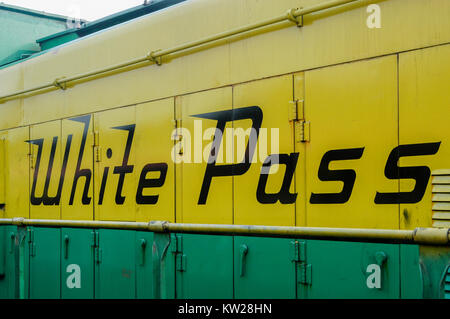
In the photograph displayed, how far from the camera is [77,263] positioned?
4.74 meters

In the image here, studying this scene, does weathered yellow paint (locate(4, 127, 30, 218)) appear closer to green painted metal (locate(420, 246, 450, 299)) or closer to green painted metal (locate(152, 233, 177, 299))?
green painted metal (locate(152, 233, 177, 299))

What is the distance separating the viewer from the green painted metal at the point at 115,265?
4.29 metres

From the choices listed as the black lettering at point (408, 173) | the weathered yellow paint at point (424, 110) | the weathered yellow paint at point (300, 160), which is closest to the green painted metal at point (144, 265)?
the weathered yellow paint at point (300, 160)

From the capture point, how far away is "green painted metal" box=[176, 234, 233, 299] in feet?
11.8

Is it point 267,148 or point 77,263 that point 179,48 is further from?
point 77,263

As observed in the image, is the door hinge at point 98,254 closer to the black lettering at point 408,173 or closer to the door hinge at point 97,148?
the door hinge at point 97,148

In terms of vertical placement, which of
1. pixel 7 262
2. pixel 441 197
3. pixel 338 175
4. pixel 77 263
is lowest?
pixel 7 262

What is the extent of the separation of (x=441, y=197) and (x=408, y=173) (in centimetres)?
22

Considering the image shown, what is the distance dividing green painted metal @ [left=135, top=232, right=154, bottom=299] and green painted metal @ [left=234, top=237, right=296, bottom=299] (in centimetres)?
88

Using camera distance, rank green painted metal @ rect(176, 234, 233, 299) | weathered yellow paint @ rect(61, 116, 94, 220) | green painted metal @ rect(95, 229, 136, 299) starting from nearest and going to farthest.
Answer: green painted metal @ rect(176, 234, 233, 299), green painted metal @ rect(95, 229, 136, 299), weathered yellow paint @ rect(61, 116, 94, 220)

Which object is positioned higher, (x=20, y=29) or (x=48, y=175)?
(x=20, y=29)

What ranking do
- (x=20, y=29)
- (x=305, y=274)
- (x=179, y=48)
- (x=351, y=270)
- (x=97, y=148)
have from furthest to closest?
(x=20, y=29) → (x=97, y=148) → (x=179, y=48) → (x=305, y=274) → (x=351, y=270)

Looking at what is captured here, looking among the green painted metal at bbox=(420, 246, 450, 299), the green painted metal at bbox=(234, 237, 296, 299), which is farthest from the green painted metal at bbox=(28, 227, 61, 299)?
the green painted metal at bbox=(420, 246, 450, 299)

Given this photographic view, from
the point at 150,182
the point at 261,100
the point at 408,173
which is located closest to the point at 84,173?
the point at 150,182
